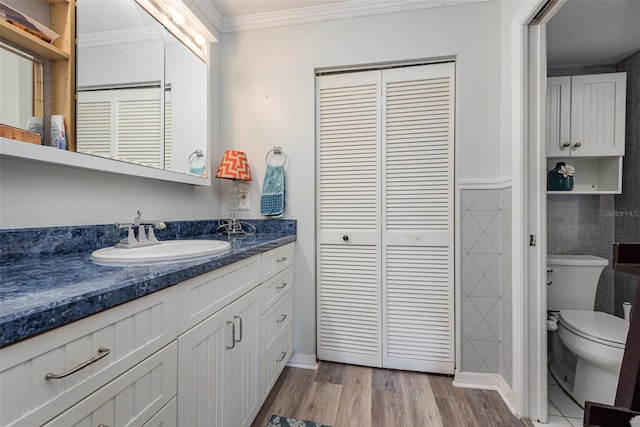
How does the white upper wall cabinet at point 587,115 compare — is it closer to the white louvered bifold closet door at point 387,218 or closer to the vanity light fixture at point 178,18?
the white louvered bifold closet door at point 387,218

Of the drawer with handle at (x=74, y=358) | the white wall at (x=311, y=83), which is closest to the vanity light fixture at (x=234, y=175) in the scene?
the white wall at (x=311, y=83)

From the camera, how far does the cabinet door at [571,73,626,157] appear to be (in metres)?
1.80

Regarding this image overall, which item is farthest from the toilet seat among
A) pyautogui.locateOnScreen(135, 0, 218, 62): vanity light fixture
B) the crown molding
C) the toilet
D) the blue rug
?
Result: pyautogui.locateOnScreen(135, 0, 218, 62): vanity light fixture

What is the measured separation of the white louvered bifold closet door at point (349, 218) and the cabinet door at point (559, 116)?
1154 millimetres

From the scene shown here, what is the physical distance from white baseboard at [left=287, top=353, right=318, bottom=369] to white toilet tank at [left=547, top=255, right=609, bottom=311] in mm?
1624

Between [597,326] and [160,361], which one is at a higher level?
[160,361]

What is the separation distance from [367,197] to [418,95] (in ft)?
2.43

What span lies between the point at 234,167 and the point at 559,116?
2191 millimetres

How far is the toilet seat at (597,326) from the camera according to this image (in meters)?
1.38

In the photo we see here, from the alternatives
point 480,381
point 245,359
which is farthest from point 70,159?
point 480,381

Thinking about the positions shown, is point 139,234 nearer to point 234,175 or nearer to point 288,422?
point 234,175

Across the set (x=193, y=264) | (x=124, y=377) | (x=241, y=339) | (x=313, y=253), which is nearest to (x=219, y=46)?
(x=313, y=253)

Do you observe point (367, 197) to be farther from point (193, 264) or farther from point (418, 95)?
point (193, 264)

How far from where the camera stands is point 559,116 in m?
1.86
